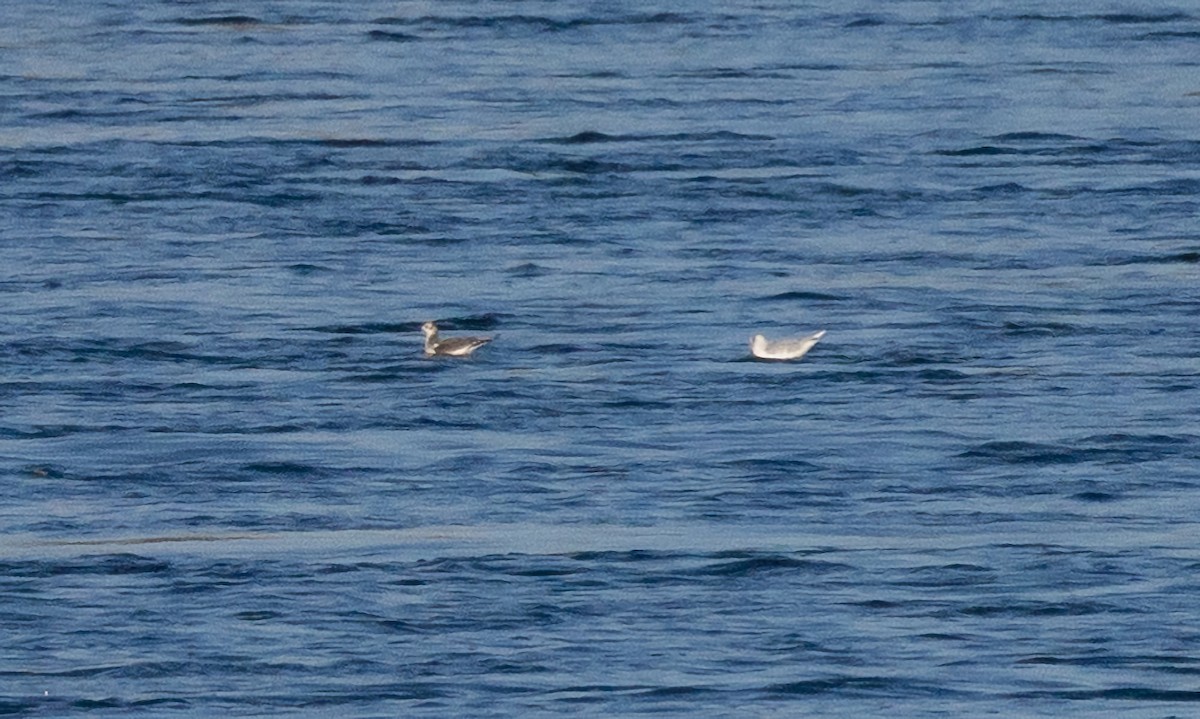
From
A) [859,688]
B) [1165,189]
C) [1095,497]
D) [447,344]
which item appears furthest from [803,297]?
[859,688]

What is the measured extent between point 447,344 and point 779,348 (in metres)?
1.24

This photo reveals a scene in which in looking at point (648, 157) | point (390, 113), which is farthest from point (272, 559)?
point (390, 113)

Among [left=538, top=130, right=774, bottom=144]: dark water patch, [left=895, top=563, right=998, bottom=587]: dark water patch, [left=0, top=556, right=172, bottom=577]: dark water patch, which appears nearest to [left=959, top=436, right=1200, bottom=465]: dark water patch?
[left=895, top=563, right=998, bottom=587]: dark water patch

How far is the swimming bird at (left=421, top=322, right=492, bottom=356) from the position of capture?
442 inches

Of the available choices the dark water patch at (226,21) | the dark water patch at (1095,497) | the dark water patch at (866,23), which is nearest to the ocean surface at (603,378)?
the dark water patch at (1095,497)

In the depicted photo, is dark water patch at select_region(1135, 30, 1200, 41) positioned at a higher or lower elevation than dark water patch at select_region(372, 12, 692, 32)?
lower

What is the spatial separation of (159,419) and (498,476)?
4.85 ft

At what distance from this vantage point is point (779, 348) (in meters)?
11.2

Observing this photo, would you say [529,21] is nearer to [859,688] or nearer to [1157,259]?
[1157,259]

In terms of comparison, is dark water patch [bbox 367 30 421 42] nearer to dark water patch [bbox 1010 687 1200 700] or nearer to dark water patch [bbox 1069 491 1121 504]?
dark water patch [bbox 1069 491 1121 504]

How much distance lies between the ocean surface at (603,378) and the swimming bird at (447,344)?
0.09 metres

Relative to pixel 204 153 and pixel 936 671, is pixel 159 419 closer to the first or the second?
pixel 936 671

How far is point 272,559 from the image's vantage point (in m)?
8.62

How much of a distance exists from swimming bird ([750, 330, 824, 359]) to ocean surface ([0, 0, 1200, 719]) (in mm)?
61
